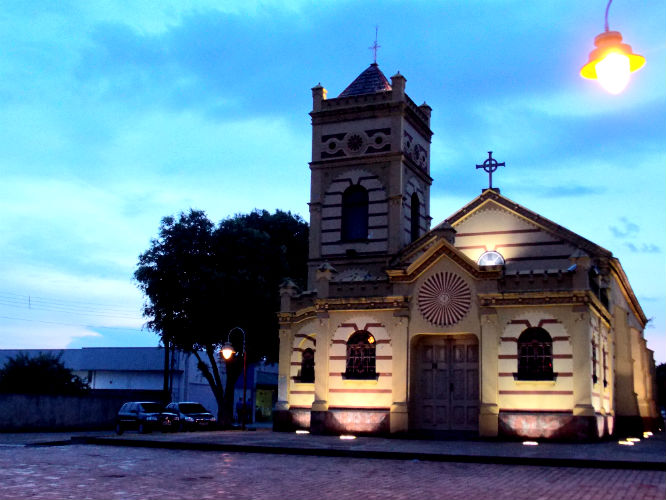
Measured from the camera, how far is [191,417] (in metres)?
37.2

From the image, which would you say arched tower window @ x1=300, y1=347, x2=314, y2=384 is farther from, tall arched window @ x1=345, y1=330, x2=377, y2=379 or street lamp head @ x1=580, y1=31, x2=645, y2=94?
street lamp head @ x1=580, y1=31, x2=645, y2=94

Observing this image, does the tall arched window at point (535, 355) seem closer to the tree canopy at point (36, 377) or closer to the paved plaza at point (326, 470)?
the paved plaza at point (326, 470)

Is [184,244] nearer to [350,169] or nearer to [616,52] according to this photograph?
[350,169]

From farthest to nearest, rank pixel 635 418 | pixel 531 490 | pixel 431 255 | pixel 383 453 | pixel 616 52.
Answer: pixel 635 418
pixel 431 255
pixel 383 453
pixel 531 490
pixel 616 52

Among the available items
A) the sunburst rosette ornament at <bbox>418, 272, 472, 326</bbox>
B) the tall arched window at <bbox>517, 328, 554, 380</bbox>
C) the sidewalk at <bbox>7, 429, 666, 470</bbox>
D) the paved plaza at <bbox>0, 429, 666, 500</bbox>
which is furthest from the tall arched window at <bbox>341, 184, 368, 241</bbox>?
the paved plaza at <bbox>0, 429, 666, 500</bbox>

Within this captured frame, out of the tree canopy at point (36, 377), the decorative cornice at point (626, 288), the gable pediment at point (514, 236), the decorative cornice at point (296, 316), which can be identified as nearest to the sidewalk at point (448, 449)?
the decorative cornice at point (296, 316)

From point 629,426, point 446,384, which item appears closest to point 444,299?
point 446,384

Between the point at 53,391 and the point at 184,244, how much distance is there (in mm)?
12087

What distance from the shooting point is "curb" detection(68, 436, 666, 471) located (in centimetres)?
1906

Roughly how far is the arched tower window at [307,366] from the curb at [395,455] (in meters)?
9.25

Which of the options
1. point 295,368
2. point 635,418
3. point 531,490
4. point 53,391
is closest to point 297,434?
point 295,368

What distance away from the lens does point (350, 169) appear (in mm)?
35188

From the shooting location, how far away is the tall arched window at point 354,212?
34.9 metres

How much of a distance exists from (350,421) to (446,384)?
4.08 m
